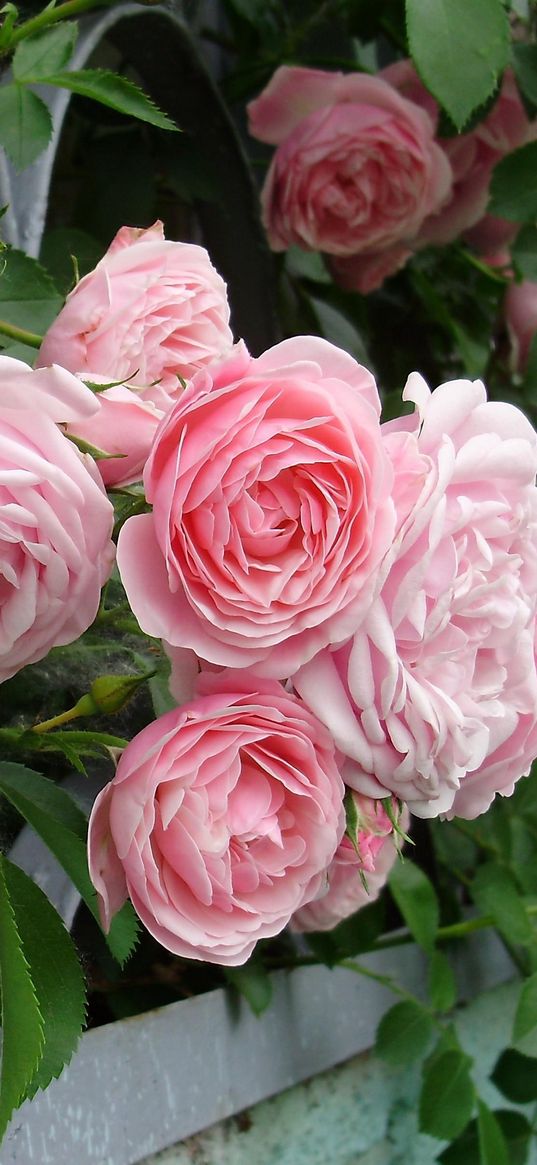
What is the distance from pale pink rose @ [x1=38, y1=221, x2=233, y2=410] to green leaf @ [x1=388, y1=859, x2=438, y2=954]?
0.34 m

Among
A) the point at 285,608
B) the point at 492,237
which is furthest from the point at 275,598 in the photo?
the point at 492,237

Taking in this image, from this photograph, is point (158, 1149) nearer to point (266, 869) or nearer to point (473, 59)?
point (266, 869)

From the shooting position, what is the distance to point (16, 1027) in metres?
0.30

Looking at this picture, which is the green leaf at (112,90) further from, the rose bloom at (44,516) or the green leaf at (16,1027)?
the green leaf at (16,1027)

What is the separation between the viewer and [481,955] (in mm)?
771

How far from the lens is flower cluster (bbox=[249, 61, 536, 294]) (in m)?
0.68

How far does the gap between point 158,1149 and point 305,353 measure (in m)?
0.34

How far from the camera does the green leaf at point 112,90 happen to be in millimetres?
407

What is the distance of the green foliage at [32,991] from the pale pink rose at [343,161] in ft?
1.53

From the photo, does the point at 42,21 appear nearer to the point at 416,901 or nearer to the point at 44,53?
the point at 44,53

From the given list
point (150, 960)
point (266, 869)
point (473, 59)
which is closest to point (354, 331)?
point (473, 59)

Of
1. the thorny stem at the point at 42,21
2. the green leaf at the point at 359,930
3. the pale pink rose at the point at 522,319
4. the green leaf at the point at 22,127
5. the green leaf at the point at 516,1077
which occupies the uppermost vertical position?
the thorny stem at the point at 42,21

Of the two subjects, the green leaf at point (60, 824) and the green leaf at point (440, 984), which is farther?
the green leaf at point (440, 984)

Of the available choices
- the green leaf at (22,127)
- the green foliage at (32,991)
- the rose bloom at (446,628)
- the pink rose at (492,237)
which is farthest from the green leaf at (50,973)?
the pink rose at (492,237)
